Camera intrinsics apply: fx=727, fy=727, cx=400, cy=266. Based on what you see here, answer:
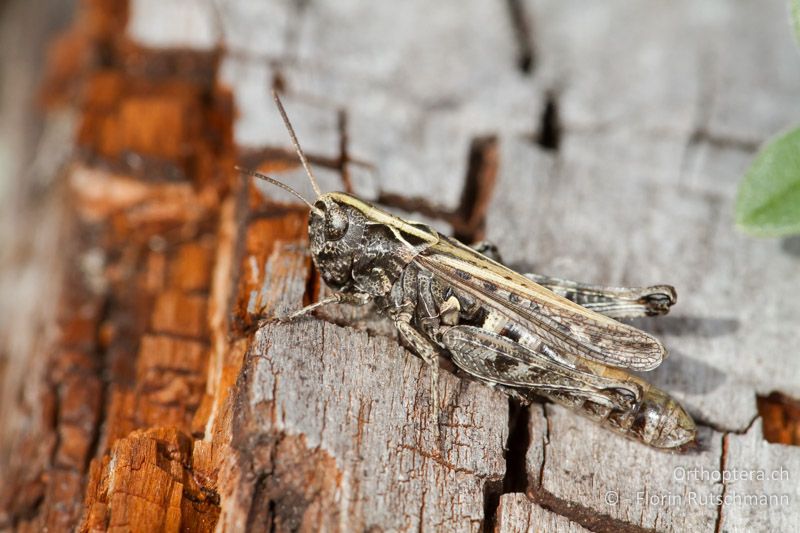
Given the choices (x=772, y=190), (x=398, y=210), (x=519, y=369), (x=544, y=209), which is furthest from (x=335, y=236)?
(x=772, y=190)

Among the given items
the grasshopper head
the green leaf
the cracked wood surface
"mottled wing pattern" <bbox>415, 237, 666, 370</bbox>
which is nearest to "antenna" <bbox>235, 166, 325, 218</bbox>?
A: the grasshopper head

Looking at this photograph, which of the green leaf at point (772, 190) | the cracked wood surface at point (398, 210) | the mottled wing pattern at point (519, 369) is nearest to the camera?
the cracked wood surface at point (398, 210)

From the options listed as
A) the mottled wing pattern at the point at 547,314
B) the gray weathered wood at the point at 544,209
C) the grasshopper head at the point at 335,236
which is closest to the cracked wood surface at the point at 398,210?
the gray weathered wood at the point at 544,209

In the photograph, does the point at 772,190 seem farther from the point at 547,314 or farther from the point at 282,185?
the point at 282,185

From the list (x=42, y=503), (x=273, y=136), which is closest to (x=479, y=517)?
(x=42, y=503)

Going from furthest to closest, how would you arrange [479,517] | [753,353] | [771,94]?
[771,94], [753,353], [479,517]

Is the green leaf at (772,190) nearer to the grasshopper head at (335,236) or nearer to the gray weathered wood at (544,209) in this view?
the gray weathered wood at (544,209)

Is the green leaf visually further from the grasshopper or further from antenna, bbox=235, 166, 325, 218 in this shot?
antenna, bbox=235, 166, 325, 218

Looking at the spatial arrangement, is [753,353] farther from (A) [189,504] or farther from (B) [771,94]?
(A) [189,504]
